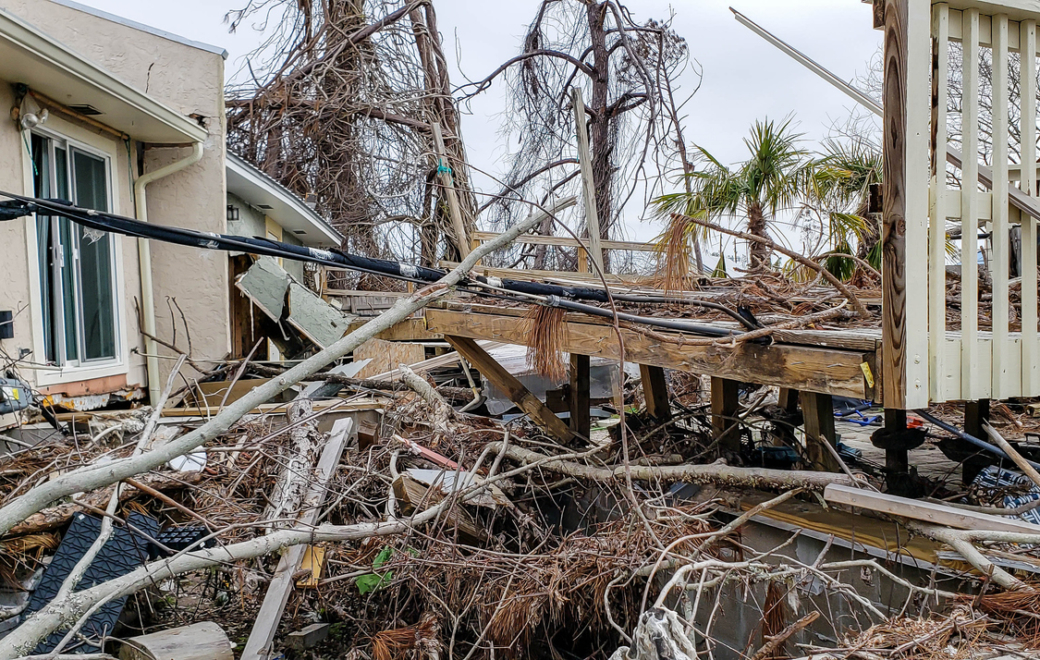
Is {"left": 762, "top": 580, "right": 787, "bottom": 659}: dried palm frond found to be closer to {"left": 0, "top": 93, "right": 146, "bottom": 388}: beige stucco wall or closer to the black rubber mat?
the black rubber mat

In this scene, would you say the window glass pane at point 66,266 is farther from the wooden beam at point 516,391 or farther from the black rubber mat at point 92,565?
the wooden beam at point 516,391

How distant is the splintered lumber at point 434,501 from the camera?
456 cm

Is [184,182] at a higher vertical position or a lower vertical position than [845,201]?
higher

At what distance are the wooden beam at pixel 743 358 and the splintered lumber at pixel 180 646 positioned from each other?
2399 millimetres

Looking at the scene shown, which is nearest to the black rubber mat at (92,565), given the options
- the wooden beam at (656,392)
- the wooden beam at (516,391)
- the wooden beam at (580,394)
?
the wooden beam at (516,391)

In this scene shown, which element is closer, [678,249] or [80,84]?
[678,249]

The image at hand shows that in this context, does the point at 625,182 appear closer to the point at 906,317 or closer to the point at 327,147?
the point at 327,147

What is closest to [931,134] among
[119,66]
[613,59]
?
[119,66]

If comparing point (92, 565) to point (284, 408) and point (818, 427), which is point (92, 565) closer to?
point (284, 408)

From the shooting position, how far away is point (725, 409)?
4.78 m

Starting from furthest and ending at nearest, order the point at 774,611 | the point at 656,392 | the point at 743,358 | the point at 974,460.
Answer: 1. the point at 656,392
2. the point at 974,460
3. the point at 774,611
4. the point at 743,358

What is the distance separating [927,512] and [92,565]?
4.28 meters

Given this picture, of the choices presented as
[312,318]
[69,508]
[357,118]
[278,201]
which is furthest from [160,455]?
[357,118]

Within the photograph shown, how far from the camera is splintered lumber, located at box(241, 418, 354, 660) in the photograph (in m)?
4.14
